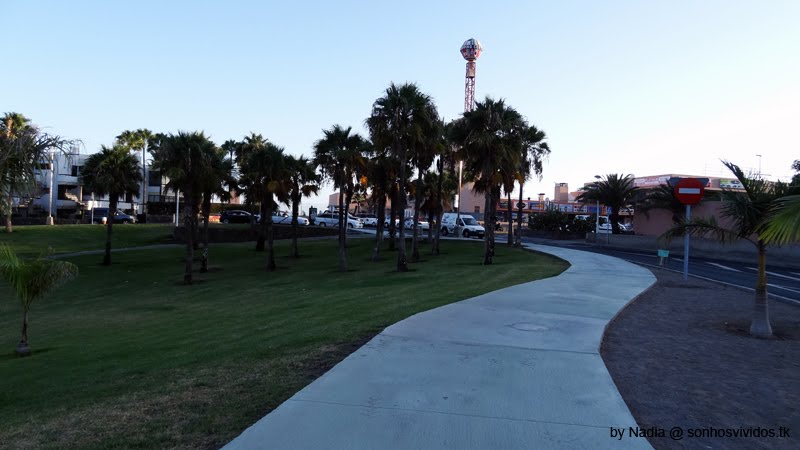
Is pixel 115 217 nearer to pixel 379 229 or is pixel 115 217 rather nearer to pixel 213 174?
pixel 213 174

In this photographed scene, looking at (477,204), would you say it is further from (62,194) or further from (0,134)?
(0,134)

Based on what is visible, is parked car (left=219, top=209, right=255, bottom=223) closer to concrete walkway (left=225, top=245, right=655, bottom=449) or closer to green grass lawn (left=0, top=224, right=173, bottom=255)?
green grass lawn (left=0, top=224, right=173, bottom=255)

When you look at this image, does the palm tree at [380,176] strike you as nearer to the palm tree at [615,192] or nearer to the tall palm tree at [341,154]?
the tall palm tree at [341,154]

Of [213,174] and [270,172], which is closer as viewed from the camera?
[213,174]

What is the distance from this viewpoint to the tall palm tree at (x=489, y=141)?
82.2ft

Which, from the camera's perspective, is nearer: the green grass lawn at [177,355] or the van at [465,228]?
the green grass lawn at [177,355]

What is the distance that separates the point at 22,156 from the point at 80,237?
4838cm

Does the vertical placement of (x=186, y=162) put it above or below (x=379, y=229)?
above

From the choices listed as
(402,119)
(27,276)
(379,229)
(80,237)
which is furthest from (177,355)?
(80,237)

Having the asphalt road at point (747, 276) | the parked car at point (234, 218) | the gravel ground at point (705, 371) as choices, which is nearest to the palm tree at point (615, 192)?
the asphalt road at point (747, 276)

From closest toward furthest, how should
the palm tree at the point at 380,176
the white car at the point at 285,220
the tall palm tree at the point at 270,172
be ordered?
the palm tree at the point at 380,176
the tall palm tree at the point at 270,172
the white car at the point at 285,220

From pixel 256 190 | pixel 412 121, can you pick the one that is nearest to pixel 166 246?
pixel 256 190

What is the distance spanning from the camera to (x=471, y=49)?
94.8 meters

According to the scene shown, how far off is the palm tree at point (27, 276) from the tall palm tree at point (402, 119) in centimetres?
1457
